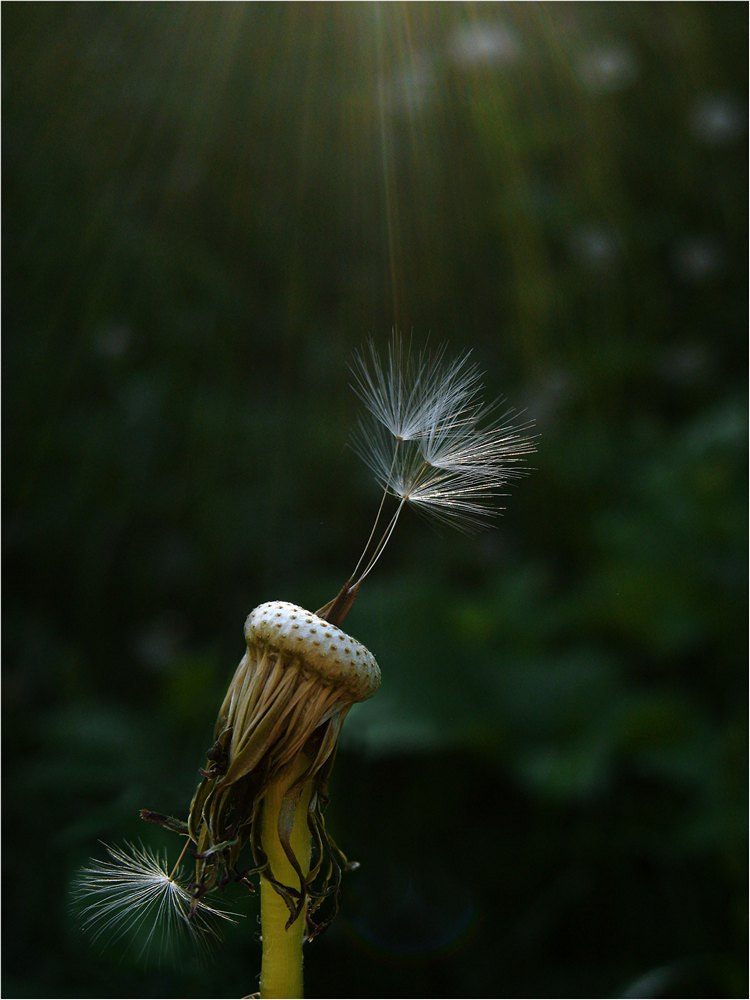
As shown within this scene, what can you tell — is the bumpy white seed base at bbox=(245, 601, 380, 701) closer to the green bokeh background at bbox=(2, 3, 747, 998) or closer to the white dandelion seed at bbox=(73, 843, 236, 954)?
the white dandelion seed at bbox=(73, 843, 236, 954)

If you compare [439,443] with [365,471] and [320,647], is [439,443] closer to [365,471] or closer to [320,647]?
[320,647]

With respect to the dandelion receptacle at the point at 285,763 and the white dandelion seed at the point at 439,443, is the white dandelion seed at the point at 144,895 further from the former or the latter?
the white dandelion seed at the point at 439,443

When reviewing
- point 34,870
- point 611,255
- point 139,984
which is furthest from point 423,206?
point 139,984

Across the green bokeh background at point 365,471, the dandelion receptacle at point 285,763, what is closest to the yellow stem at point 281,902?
the dandelion receptacle at point 285,763

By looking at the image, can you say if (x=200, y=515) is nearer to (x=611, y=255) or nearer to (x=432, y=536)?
(x=432, y=536)

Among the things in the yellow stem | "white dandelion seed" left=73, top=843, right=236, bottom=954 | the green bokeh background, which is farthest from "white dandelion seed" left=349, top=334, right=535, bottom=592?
the green bokeh background
